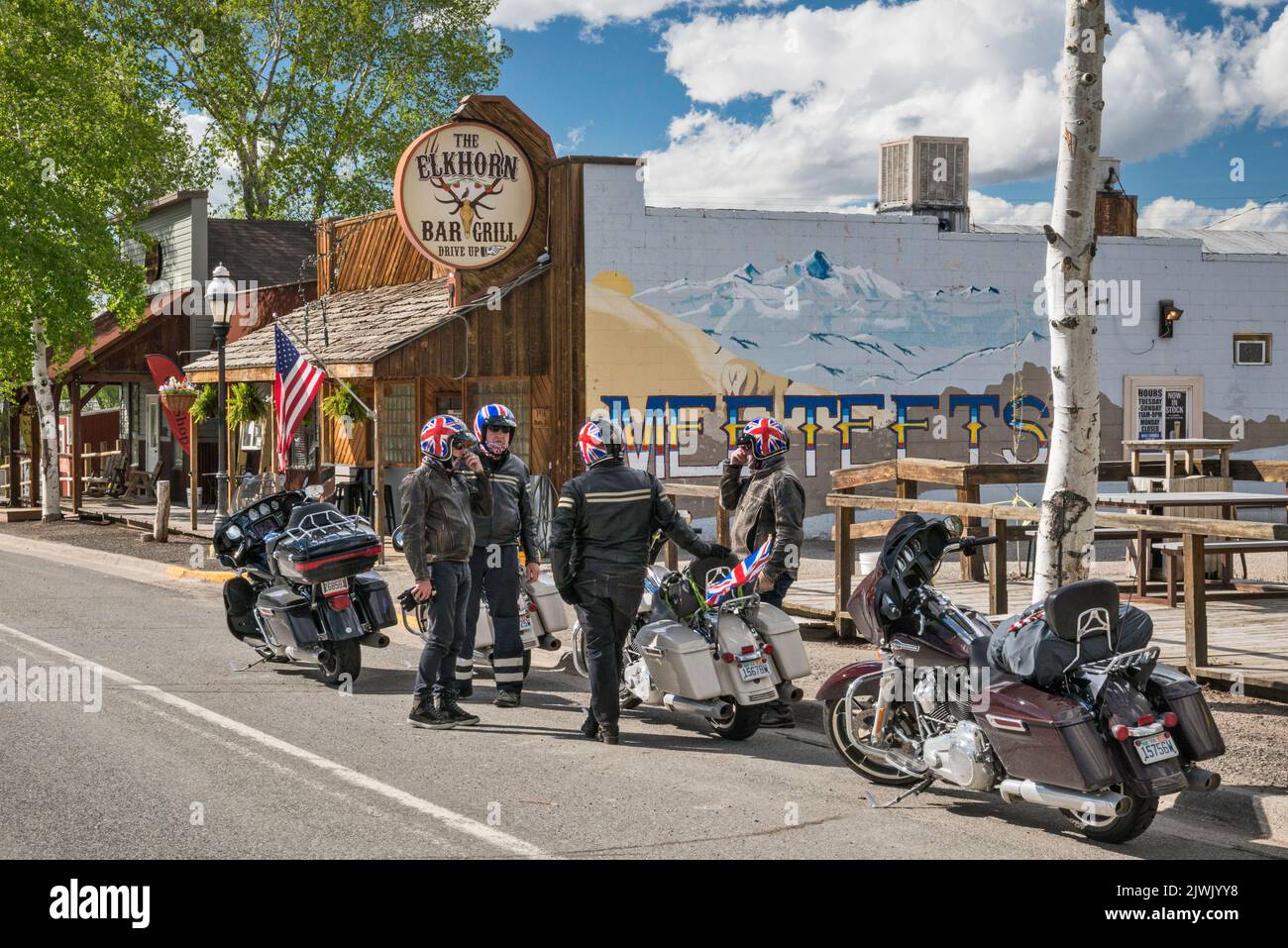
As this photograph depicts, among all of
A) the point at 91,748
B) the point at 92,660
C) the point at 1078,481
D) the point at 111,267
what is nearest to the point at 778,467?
the point at 1078,481

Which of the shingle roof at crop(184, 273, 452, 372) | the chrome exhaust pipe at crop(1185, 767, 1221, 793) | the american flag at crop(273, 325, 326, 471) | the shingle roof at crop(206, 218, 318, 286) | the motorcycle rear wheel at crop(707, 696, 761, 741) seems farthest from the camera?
the shingle roof at crop(206, 218, 318, 286)

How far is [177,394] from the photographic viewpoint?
2558 cm

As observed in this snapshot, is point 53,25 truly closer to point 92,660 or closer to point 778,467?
point 92,660

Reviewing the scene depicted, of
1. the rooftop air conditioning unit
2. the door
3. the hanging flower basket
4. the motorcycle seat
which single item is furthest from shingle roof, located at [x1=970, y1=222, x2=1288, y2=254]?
the motorcycle seat

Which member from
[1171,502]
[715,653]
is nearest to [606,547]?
[715,653]

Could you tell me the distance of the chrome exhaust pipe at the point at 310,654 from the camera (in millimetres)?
10398

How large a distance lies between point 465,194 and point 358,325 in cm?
323

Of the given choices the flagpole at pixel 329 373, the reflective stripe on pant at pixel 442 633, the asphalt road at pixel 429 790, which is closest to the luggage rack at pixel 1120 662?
the asphalt road at pixel 429 790

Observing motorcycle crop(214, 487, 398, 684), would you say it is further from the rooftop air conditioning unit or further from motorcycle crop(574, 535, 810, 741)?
the rooftop air conditioning unit

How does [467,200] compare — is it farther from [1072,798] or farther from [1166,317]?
[1072,798]

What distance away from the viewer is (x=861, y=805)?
719 centimetres

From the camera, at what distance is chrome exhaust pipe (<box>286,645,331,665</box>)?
10398 mm

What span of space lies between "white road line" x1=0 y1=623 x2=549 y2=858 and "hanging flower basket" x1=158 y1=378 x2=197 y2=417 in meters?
14.5
